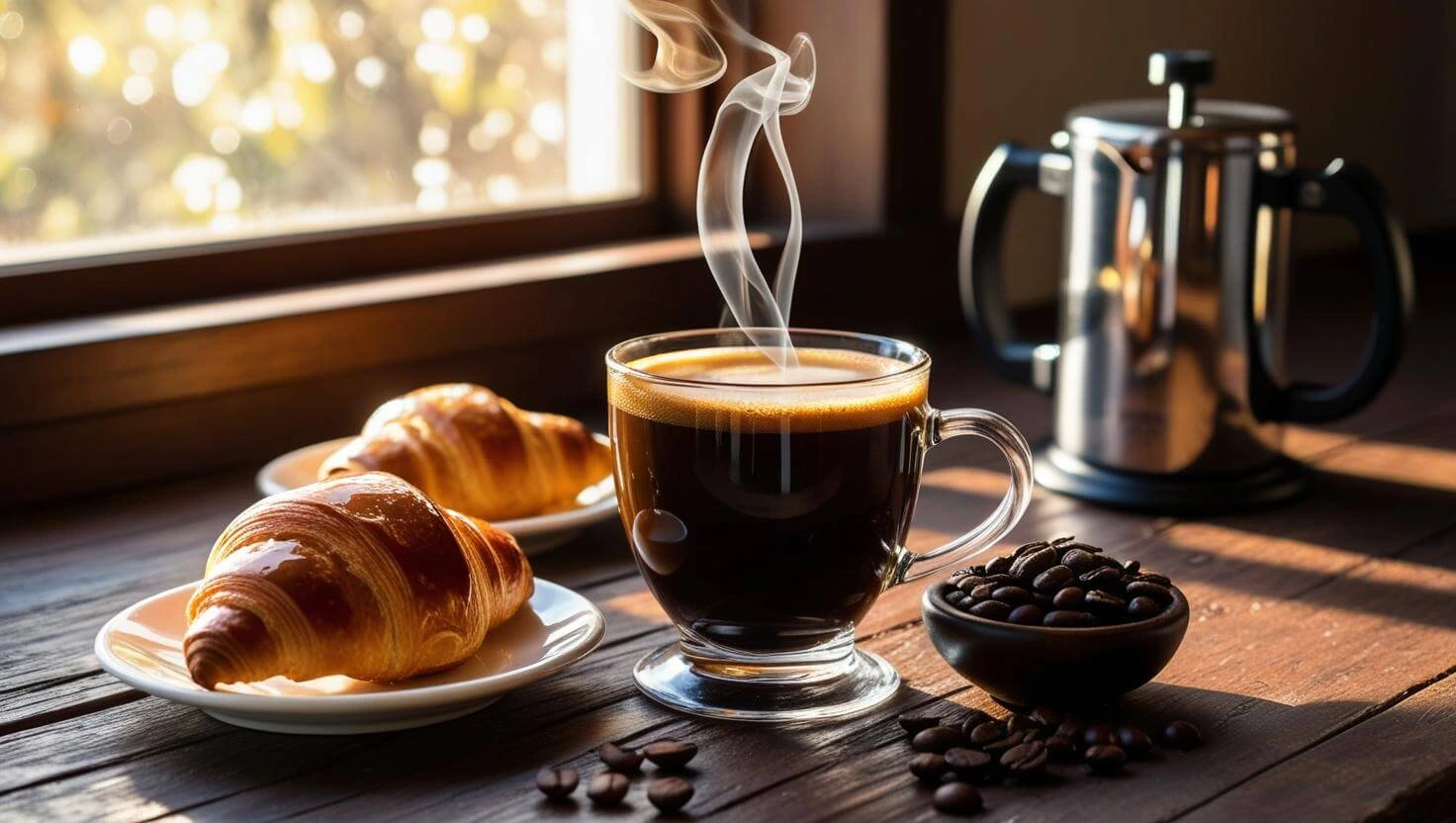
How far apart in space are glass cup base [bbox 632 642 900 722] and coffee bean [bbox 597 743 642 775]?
0.08 meters

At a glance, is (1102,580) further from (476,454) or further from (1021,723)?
(476,454)

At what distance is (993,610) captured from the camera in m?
0.92

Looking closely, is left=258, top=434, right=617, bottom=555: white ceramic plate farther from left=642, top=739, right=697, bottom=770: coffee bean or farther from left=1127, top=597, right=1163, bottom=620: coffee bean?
left=1127, top=597, right=1163, bottom=620: coffee bean

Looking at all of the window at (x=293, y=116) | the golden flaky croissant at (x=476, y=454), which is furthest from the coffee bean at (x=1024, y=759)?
the window at (x=293, y=116)

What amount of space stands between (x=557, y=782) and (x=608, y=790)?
26 mm

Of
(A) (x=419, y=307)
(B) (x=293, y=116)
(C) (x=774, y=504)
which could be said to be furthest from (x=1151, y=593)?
(B) (x=293, y=116)

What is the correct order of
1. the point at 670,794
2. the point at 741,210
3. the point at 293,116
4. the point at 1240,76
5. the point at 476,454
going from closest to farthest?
the point at 670,794
the point at 741,210
the point at 476,454
the point at 293,116
the point at 1240,76

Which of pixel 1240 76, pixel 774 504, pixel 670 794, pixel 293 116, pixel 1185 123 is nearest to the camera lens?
pixel 670 794

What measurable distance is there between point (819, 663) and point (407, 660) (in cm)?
24

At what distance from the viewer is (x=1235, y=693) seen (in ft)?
3.18

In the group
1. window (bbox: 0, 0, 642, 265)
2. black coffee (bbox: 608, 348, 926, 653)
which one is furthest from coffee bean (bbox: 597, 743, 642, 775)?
window (bbox: 0, 0, 642, 265)

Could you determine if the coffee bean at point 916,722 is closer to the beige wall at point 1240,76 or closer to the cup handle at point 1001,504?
the cup handle at point 1001,504

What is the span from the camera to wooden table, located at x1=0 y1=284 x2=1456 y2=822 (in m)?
0.82

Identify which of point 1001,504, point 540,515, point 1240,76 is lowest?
point 540,515
